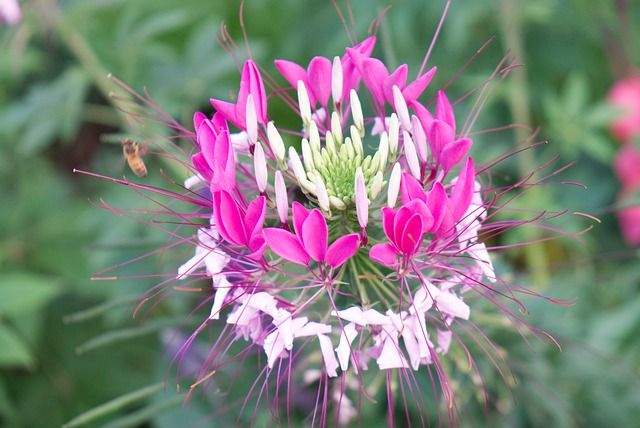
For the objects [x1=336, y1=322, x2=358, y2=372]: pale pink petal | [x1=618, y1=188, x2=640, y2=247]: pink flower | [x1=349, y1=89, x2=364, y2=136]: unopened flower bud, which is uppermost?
[x1=349, y1=89, x2=364, y2=136]: unopened flower bud

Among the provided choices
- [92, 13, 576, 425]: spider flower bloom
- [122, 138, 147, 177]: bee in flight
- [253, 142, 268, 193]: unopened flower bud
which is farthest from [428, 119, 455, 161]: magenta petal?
[122, 138, 147, 177]: bee in flight

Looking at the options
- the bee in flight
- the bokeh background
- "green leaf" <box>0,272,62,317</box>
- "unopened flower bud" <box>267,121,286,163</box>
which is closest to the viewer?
"unopened flower bud" <box>267,121,286,163</box>

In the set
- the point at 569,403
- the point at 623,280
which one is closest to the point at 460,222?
→ the point at 569,403

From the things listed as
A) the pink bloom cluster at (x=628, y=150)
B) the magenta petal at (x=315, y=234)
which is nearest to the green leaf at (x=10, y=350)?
the magenta petal at (x=315, y=234)

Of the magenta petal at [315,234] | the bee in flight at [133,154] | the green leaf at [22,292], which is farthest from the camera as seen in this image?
the green leaf at [22,292]

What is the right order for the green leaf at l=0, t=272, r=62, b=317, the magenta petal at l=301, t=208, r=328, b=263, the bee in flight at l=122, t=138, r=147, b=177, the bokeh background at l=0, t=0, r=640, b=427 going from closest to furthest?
1. the magenta petal at l=301, t=208, r=328, b=263
2. the bee in flight at l=122, t=138, r=147, b=177
3. the bokeh background at l=0, t=0, r=640, b=427
4. the green leaf at l=0, t=272, r=62, b=317

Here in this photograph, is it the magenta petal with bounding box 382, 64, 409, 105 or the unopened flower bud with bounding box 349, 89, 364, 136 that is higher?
the magenta petal with bounding box 382, 64, 409, 105

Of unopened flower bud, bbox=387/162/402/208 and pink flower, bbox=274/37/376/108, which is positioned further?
pink flower, bbox=274/37/376/108

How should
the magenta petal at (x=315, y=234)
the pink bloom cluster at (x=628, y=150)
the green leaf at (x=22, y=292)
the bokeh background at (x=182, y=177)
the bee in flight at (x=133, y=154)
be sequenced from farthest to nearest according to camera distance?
the pink bloom cluster at (x=628, y=150) < the green leaf at (x=22, y=292) < the bokeh background at (x=182, y=177) < the bee in flight at (x=133, y=154) < the magenta petal at (x=315, y=234)

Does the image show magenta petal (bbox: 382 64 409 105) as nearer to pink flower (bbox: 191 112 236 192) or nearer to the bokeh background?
pink flower (bbox: 191 112 236 192)

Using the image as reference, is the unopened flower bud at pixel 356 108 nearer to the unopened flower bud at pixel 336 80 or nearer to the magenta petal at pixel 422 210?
the unopened flower bud at pixel 336 80
